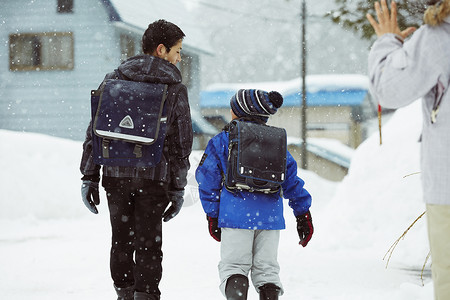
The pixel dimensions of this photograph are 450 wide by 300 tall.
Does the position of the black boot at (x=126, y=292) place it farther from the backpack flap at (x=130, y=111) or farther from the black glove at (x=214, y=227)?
the backpack flap at (x=130, y=111)

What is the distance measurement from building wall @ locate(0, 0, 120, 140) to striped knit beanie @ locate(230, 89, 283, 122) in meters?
16.9

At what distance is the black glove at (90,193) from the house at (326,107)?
25.9 m

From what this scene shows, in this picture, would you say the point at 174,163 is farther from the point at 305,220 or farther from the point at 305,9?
the point at 305,9

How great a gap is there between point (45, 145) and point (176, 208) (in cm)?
894

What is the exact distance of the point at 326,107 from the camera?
30.6 metres

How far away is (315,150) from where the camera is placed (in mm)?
26734

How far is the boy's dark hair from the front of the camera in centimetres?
363

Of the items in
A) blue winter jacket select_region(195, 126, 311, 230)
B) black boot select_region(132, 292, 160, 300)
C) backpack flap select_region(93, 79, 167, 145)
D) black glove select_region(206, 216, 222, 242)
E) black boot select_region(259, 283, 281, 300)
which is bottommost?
black boot select_region(132, 292, 160, 300)

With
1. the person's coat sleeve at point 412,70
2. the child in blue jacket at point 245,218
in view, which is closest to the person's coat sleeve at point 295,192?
the child in blue jacket at point 245,218

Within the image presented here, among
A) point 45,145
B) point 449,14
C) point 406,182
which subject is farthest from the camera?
point 45,145

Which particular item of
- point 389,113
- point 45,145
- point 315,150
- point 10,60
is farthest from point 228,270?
point 389,113

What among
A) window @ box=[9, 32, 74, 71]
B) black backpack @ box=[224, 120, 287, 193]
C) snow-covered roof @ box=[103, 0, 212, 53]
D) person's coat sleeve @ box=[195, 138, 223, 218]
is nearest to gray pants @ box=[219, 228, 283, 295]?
person's coat sleeve @ box=[195, 138, 223, 218]

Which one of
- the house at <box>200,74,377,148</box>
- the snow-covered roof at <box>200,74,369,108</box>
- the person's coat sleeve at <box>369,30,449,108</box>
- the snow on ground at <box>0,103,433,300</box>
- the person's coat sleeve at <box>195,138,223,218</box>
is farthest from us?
the house at <box>200,74,377,148</box>

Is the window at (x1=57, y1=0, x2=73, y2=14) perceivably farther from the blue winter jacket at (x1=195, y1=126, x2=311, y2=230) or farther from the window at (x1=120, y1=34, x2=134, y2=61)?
the blue winter jacket at (x1=195, y1=126, x2=311, y2=230)
